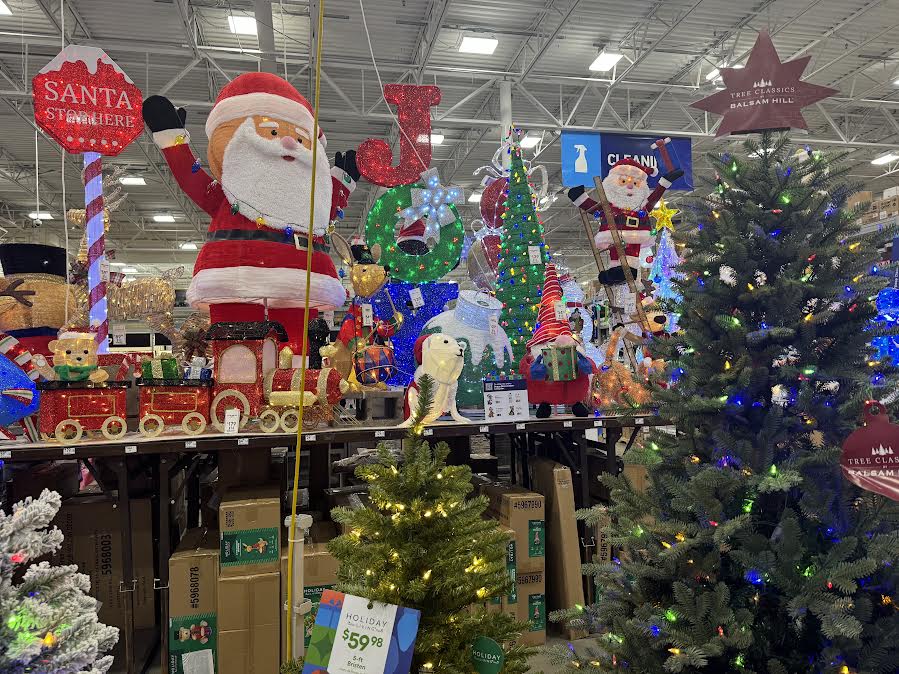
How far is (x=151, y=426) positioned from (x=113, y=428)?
160 millimetres

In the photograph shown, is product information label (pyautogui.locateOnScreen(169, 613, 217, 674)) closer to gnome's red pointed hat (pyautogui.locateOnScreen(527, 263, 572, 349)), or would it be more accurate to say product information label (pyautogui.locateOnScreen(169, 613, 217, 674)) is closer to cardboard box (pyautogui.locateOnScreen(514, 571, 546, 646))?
cardboard box (pyautogui.locateOnScreen(514, 571, 546, 646))

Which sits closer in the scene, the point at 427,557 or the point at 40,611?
the point at 40,611

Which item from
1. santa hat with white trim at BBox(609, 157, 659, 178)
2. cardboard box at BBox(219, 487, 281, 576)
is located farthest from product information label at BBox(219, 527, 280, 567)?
santa hat with white trim at BBox(609, 157, 659, 178)

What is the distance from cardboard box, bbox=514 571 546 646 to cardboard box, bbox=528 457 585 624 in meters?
0.14

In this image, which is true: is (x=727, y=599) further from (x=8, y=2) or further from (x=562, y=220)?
(x=562, y=220)

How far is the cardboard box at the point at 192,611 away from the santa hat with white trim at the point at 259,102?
2194 mm

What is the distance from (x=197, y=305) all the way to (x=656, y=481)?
257 centimetres

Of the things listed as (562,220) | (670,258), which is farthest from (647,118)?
(670,258)

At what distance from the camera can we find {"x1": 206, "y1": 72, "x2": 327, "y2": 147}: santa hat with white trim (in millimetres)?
3197

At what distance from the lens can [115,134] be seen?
3629 mm

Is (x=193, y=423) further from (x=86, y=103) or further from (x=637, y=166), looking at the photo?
(x=637, y=166)

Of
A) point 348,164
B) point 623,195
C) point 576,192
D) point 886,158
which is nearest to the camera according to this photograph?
point 348,164

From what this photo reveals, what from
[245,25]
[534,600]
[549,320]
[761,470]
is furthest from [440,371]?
[245,25]

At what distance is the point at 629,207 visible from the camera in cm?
505
